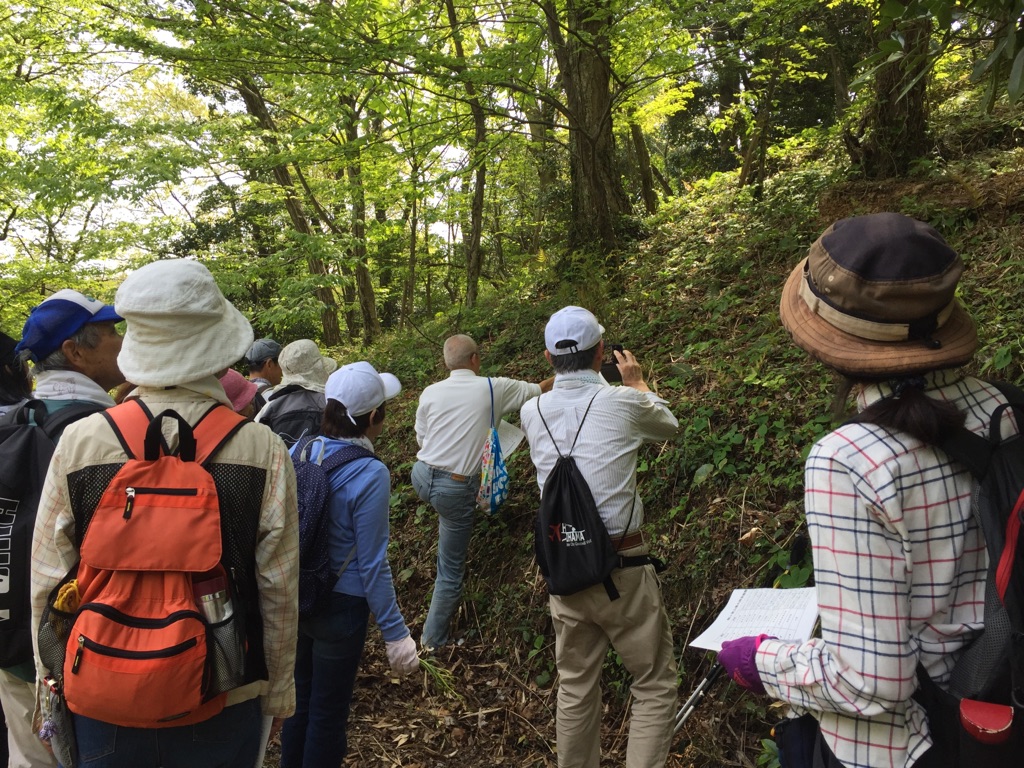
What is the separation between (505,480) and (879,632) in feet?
12.4

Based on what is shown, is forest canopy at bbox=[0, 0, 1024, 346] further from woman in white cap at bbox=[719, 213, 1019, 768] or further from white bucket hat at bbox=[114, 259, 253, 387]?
white bucket hat at bbox=[114, 259, 253, 387]

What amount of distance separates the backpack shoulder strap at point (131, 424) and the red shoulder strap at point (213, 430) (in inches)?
5.7

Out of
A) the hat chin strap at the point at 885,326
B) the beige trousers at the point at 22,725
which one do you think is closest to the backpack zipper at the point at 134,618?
the beige trousers at the point at 22,725

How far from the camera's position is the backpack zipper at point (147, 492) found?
1.79m

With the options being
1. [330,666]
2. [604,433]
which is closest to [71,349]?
[330,666]

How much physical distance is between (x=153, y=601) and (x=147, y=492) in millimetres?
295

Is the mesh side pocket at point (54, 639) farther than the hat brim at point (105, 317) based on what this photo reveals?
No

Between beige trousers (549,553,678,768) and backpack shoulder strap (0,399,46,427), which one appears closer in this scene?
backpack shoulder strap (0,399,46,427)

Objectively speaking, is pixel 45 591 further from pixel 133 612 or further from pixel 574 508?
pixel 574 508

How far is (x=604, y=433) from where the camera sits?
309cm

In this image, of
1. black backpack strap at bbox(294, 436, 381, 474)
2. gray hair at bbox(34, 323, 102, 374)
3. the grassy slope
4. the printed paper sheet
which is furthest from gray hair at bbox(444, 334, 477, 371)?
the printed paper sheet

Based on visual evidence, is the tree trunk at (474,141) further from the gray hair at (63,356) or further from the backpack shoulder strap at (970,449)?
the backpack shoulder strap at (970,449)

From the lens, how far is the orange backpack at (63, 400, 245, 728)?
1.72 m

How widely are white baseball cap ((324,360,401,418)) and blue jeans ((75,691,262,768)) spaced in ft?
4.64
